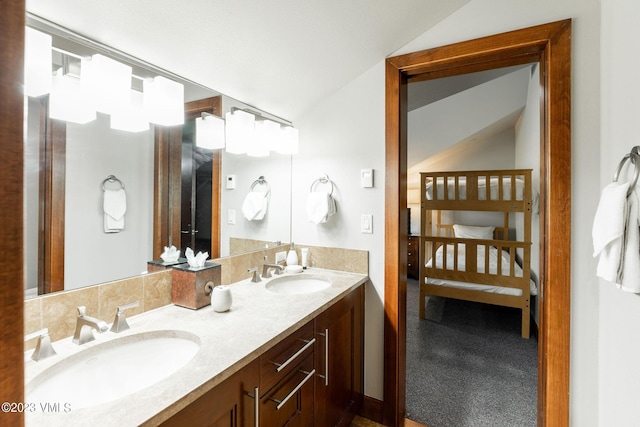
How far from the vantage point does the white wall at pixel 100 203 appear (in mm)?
1033

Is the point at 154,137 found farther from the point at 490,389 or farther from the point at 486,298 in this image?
the point at 486,298

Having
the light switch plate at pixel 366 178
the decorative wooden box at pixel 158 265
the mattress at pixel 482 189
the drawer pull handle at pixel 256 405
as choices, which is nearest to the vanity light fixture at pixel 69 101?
the decorative wooden box at pixel 158 265

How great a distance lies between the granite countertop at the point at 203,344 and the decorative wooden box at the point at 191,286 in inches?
1.3

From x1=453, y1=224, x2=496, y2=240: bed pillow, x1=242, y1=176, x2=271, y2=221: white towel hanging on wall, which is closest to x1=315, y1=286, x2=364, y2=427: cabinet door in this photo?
x1=242, y1=176, x2=271, y2=221: white towel hanging on wall

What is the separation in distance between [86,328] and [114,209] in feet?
1.46

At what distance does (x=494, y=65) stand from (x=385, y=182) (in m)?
0.86

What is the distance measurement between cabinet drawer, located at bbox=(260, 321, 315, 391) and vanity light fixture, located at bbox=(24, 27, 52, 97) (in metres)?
1.10

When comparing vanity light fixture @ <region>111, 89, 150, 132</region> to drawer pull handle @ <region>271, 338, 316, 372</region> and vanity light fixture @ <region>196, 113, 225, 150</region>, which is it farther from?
drawer pull handle @ <region>271, 338, 316, 372</region>

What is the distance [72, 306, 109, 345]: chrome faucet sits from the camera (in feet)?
3.02

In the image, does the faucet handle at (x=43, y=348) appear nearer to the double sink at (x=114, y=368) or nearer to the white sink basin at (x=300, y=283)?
the double sink at (x=114, y=368)

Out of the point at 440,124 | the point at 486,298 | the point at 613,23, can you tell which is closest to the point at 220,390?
the point at 613,23

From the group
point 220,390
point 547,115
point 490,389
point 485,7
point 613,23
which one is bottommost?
point 490,389

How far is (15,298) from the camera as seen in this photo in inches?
11.7

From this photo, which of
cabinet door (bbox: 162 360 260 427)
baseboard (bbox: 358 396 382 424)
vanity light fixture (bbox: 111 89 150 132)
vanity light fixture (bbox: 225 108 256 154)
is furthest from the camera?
baseboard (bbox: 358 396 382 424)
